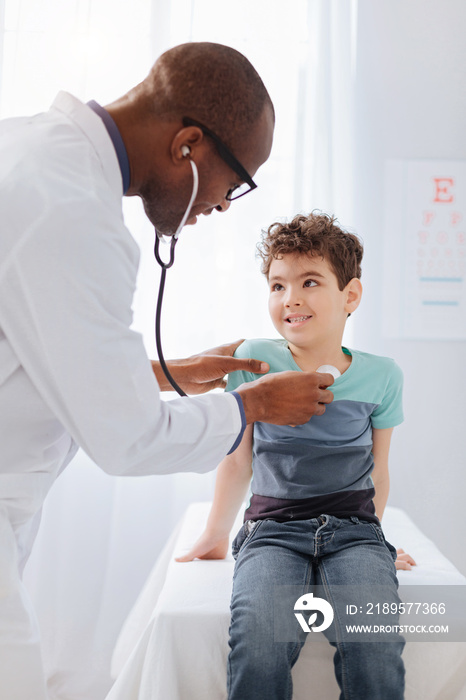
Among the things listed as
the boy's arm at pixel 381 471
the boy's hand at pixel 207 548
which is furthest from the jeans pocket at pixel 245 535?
the boy's arm at pixel 381 471

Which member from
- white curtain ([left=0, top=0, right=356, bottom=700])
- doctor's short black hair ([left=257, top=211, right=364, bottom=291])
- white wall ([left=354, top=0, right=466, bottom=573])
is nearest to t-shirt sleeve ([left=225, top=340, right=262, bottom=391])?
doctor's short black hair ([left=257, top=211, right=364, bottom=291])

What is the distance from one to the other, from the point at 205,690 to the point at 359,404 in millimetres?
672

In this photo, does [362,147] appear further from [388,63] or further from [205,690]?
[205,690]

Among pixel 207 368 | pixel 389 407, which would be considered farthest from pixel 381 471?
pixel 207 368

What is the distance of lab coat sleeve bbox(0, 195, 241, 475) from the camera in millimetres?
827

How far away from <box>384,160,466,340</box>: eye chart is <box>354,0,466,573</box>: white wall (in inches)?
1.5

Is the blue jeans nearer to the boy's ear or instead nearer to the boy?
the boy

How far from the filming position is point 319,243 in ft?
4.83

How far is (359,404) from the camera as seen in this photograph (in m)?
1.46

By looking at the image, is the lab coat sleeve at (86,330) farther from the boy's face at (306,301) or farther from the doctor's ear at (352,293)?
the doctor's ear at (352,293)

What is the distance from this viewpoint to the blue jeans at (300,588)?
1056 millimetres

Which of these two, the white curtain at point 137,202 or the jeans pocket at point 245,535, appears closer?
the jeans pocket at point 245,535

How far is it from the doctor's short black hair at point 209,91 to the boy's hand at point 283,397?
42cm

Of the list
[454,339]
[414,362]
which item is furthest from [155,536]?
[454,339]
